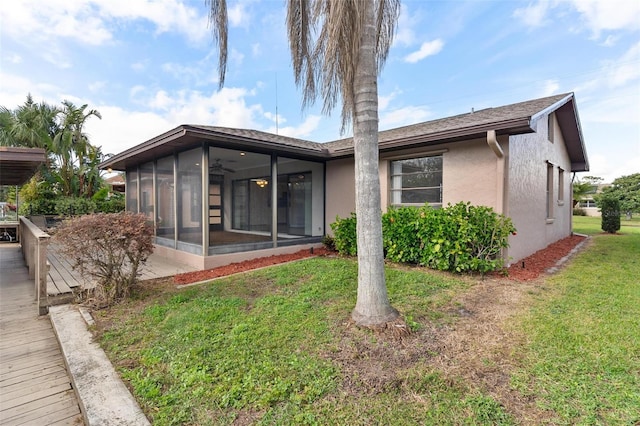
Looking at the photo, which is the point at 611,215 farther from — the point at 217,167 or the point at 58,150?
the point at 58,150

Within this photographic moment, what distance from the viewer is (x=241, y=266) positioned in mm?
6773

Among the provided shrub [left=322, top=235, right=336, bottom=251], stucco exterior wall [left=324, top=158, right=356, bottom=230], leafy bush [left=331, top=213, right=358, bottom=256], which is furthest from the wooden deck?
stucco exterior wall [left=324, top=158, right=356, bottom=230]

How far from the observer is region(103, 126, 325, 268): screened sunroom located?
22.2 ft

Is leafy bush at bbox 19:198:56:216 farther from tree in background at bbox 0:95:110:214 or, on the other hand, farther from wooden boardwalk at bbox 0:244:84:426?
wooden boardwalk at bbox 0:244:84:426

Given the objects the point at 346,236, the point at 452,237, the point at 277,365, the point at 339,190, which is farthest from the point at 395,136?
the point at 277,365

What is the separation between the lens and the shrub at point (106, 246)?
13.6 ft

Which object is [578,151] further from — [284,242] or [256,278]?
[256,278]

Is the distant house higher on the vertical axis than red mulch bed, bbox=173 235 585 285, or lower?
higher

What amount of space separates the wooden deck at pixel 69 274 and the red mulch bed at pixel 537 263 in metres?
7.06

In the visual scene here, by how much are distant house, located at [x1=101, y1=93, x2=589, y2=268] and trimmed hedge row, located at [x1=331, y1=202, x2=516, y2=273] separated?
702 mm

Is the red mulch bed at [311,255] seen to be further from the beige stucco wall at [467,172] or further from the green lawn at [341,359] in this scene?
the beige stucco wall at [467,172]

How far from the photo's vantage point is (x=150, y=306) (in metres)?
4.27

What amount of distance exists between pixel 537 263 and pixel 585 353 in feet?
16.5

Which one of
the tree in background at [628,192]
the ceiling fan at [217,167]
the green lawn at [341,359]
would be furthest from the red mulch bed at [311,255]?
the tree in background at [628,192]
